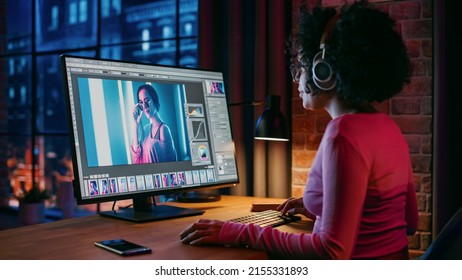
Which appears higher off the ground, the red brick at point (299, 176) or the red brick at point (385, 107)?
the red brick at point (385, 107)

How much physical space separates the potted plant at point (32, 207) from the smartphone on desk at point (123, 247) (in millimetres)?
2451

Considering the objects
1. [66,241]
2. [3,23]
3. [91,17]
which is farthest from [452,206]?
[3,23]

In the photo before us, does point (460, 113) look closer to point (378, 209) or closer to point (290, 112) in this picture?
point (290, 112)

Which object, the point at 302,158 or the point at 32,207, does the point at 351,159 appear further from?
the point at 32,207

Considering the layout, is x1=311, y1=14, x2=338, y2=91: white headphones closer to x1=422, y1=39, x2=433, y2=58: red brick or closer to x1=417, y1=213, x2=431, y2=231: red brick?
x1=422, y1=39, x2=433, y2=58: red brick

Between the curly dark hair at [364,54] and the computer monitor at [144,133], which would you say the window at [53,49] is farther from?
the curly dark hair at [364,54]

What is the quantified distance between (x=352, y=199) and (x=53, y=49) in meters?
3.02

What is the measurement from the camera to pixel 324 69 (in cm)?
125

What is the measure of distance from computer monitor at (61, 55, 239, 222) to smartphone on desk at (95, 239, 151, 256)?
21 cm

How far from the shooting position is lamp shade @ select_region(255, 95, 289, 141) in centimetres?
182

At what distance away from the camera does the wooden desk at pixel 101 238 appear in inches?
45.0

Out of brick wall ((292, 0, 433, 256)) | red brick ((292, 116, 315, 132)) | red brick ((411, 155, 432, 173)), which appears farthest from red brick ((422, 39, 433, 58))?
red brick ((292, 116, 315, 132))

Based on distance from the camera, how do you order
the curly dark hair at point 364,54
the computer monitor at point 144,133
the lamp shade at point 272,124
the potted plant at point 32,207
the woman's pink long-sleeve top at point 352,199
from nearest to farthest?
the woman's pink long-sleeve top at point 352,199, the curly dark hair at point 364,54, the computer monitor at point 144,133, the lamp shade at point 272,124, the potted plant at point 32,207

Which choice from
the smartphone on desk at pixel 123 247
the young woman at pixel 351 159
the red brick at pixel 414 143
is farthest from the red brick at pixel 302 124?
the smartphone on desk at pixel 123 247
